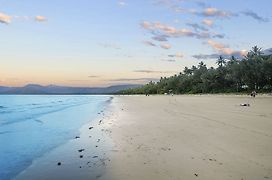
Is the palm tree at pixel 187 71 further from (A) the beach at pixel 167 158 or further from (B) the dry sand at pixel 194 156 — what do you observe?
(A) the beach at pixel 167 158

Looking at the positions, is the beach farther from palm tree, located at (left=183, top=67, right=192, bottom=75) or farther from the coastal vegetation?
palm tree, located at (left=183, top=67, right=192, bottom=75)

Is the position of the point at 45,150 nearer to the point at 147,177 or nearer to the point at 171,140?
the point at 171,140

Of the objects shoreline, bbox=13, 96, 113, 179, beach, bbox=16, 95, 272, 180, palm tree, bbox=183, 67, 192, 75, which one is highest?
palm tree, bbox=183, 67, 192, 75

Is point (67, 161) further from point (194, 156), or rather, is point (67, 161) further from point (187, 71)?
point (187, 71)

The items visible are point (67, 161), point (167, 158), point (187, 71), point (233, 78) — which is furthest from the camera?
point (187, 71)

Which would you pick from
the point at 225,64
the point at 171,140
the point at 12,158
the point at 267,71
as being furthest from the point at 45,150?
the point at 225,64

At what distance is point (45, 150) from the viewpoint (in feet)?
44.9

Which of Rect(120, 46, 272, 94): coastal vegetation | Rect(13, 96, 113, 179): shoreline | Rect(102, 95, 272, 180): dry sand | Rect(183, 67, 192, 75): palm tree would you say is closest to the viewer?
Rect(102, 95, 272, 180): dry sand

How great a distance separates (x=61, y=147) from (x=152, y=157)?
16.9 feet

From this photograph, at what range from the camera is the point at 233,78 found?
94.1 m

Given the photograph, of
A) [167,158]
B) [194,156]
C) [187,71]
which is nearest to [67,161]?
[167,158]

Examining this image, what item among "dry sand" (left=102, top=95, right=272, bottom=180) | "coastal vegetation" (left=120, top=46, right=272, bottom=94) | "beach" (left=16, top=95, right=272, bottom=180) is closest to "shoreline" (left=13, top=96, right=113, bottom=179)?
"beach" (left=16, top=95, right=272, bottom=180)

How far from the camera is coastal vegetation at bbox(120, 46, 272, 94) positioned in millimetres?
85875

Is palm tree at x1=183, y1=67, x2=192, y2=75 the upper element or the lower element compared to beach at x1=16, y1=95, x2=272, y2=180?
upper
